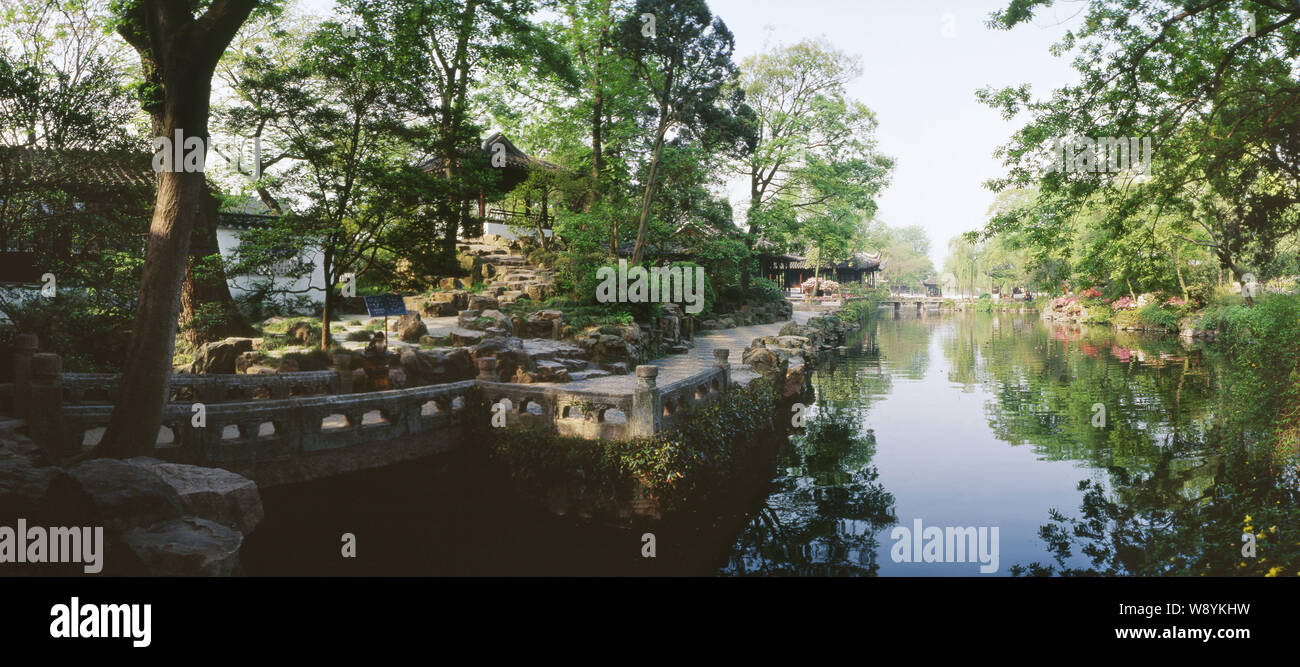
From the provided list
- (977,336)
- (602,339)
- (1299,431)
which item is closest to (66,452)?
(602,339)

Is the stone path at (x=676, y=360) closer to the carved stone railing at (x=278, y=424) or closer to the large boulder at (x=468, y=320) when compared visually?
the large boulder at (x=468, y=320)

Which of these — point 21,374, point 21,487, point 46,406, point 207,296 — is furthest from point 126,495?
point 207,296

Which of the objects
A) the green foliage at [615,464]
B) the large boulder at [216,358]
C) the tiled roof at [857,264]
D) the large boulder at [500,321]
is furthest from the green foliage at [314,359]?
the tiled roof at [857,264]

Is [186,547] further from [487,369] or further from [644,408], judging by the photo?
[487,369]

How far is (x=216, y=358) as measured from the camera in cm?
1159

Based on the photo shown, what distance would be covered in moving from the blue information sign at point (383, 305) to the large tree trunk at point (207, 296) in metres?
2.65

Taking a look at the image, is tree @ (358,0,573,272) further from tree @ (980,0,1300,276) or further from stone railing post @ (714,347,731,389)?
tree @ (980,0,1300,276)

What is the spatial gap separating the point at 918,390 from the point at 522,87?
19627mm

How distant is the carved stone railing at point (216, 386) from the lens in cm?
879

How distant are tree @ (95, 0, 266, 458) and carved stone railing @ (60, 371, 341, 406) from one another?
1755 mm

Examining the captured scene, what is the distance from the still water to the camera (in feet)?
28.5

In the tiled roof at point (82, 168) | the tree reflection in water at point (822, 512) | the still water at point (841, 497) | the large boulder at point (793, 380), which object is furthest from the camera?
the large boulder at point (793, 380)

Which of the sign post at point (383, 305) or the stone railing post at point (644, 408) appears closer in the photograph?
the stone railing post at point (644, 408)

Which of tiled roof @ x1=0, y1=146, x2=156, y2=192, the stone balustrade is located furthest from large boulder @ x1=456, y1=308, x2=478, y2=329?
tiled roof @ x1=0, y1=146, x2=156, y2=192
